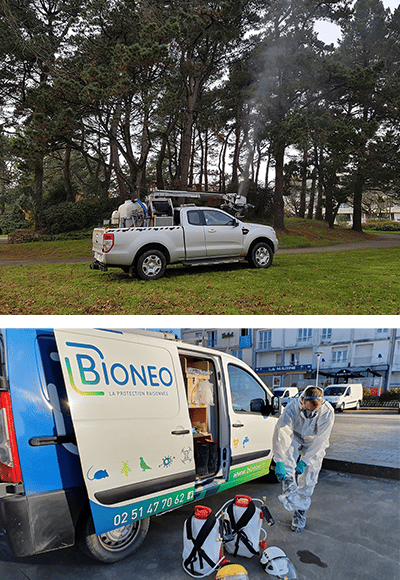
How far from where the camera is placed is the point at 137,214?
5.19 metres

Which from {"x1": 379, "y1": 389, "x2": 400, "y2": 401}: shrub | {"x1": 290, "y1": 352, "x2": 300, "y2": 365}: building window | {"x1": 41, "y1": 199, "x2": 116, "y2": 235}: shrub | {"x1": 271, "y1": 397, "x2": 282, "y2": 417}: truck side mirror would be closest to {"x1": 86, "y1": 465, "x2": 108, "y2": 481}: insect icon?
{"x1": 271, "y1": 397, "x2": 282, "y2": 417}: truck side mirror

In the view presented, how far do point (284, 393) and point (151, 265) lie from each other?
2194mm

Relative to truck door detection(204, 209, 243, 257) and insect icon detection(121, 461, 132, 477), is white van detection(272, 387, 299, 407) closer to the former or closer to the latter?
truck door detection(204, 209, 243, 257)

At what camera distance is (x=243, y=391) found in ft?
14.5

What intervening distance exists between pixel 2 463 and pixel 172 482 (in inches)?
51.0

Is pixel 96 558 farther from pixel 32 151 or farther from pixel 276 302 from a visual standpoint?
pixel 32 151

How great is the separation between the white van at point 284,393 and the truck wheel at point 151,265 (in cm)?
196

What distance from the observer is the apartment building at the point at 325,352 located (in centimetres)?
463

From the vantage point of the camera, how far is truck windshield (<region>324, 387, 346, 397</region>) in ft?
14.9

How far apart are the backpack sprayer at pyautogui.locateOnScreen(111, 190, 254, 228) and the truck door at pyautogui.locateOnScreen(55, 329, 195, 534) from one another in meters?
A: 2.17

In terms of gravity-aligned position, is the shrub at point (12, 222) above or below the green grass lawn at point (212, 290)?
above

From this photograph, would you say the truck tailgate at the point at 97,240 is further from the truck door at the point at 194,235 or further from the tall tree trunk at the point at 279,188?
the tall tree trunk at the point at 279,188

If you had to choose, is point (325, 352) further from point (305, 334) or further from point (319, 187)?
point (319, 187)

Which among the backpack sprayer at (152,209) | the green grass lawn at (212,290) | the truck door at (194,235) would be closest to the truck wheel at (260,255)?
the green grass lawn at (212,290)
